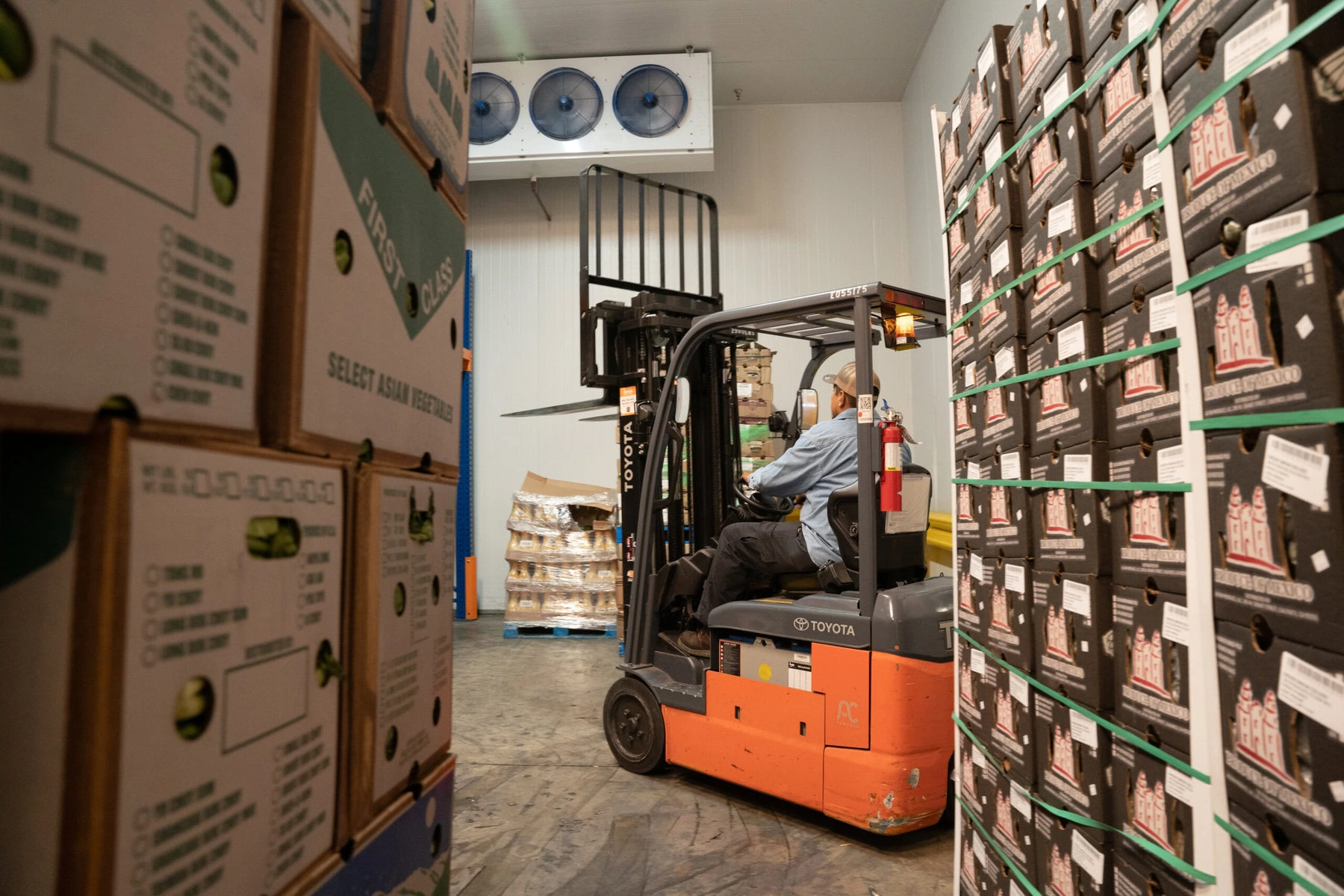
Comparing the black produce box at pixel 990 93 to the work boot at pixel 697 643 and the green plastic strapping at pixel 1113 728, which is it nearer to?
the green plastic strapping at pixel 1113 728

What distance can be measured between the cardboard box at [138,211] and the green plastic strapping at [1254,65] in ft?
4.00

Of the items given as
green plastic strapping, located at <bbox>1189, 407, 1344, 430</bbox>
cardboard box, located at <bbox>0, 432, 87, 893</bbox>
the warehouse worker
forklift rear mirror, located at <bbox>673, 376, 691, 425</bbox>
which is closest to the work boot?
the warehouse worker

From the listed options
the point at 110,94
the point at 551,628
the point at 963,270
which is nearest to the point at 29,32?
the point at 110,94

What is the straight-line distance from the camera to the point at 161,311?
2.33 feet

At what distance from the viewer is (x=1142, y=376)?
4.79 ft

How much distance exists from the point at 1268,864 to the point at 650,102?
7.55 m

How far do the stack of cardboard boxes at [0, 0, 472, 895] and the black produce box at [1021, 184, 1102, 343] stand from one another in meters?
1.30

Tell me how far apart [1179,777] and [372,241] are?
153 cm

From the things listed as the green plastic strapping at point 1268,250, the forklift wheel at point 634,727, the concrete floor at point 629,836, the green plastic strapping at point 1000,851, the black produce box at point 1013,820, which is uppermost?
the green plastic strapping at point 1268,250

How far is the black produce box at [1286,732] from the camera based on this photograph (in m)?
0.98

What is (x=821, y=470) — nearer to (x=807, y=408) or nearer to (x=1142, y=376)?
(x=807, y=408)

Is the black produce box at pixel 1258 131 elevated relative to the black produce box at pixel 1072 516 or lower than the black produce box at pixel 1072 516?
elevated

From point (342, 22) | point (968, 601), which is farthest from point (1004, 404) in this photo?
point (342, 22)

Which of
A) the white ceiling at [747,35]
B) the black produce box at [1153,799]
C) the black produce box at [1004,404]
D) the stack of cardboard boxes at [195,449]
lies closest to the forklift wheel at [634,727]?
the black produce box at [1004,404]
